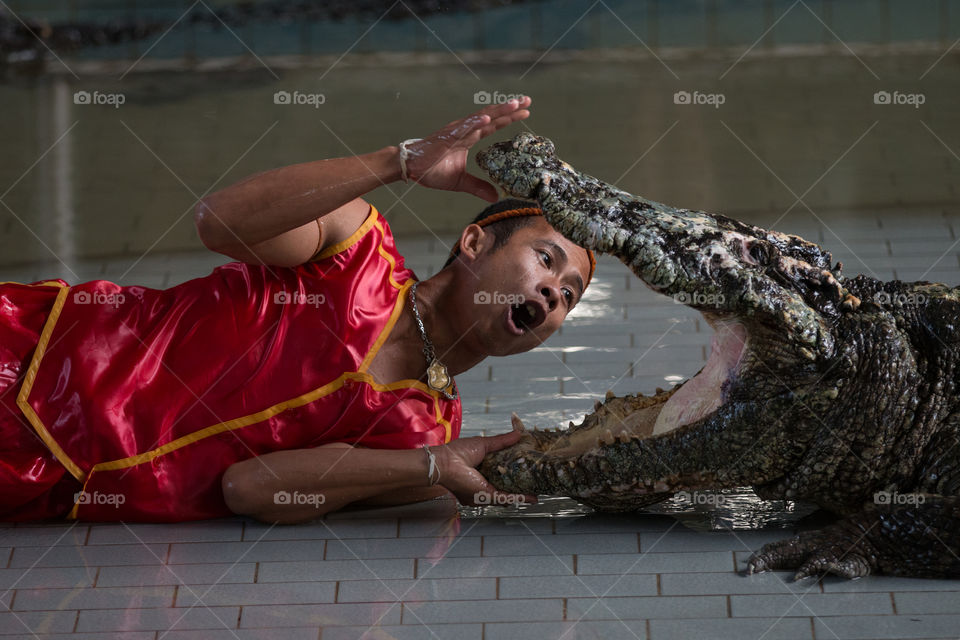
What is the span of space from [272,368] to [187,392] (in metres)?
0.25

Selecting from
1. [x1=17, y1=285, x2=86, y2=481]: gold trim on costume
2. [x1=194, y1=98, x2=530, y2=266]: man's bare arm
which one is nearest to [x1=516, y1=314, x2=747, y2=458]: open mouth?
[x1=194, y1=98, x2=530, y2=266]: man's bare arm

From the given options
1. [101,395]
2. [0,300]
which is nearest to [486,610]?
[101,395]

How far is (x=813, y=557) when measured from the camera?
3463 millimetres

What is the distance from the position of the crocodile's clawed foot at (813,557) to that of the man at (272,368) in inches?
32.8

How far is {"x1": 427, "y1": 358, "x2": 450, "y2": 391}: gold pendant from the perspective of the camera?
13.3 ft

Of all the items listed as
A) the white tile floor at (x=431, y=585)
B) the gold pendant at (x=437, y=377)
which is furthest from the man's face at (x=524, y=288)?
the white tile floor at (x=431, y=585)

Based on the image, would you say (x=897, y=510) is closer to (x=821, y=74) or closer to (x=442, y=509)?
(x=442, y=509)

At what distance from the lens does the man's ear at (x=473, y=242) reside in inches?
160

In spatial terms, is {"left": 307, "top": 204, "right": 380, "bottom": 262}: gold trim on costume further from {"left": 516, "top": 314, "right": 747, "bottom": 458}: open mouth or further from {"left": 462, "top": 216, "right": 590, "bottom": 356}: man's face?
{"left": 516, "top": 314, "right": 747, "bottom": 458}: open mouth

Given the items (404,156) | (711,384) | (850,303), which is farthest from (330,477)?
(850,303)

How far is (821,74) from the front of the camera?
28.9 feet

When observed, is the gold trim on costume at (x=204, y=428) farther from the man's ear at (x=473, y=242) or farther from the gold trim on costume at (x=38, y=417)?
the man's ear at (x=473, y=242)

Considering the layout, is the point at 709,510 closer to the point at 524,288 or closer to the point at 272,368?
the point at 524,288

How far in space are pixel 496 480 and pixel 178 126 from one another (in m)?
4.98
